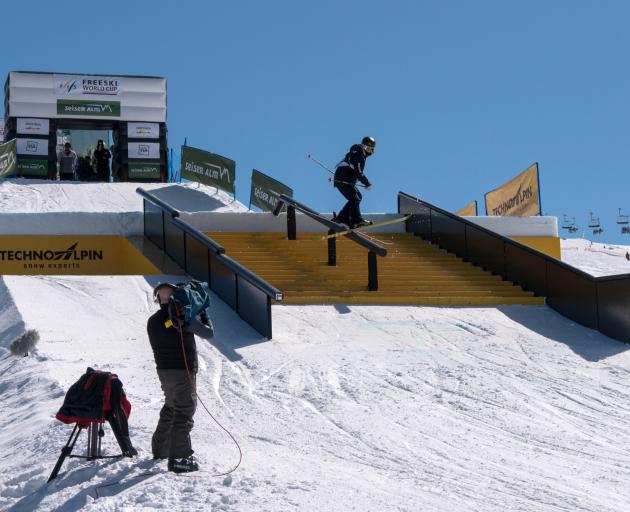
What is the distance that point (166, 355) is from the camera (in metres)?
6.80

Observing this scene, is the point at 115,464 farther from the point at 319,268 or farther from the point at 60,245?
the point at 60,245

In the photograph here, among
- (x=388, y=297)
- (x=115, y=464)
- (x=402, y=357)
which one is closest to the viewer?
(x=115, y=464)

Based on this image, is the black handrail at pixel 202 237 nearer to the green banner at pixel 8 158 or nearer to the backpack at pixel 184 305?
the backpack at pixel 184 305

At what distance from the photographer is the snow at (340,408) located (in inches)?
254

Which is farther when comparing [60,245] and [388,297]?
[60,245]

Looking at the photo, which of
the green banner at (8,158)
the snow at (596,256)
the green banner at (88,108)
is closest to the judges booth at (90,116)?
the green banner at (88,108)

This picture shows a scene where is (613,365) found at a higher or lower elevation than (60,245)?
lower

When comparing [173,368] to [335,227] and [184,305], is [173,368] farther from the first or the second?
[335,227]

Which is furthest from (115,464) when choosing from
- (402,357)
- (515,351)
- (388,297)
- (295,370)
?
(388,297)

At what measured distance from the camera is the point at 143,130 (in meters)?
31.4

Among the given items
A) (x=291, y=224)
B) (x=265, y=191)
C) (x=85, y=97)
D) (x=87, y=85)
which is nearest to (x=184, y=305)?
(x=291, y=224)

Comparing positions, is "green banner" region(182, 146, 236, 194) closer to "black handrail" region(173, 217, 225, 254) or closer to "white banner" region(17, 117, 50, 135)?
"white banner" region(17, 117, 50, 135)

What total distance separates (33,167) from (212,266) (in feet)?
61.3

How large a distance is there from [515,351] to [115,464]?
633 cm
